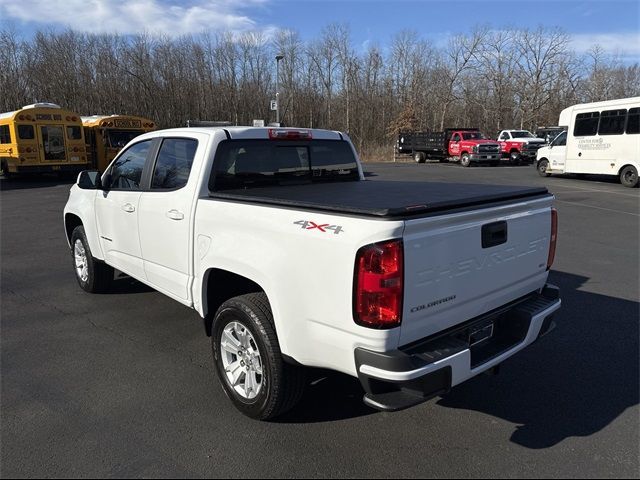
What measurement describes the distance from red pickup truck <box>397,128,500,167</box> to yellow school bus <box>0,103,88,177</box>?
879 inches

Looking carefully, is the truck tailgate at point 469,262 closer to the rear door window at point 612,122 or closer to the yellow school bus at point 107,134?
the rear door window at point 612,122

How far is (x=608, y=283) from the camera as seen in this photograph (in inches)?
250

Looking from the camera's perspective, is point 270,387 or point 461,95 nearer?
point 270,387

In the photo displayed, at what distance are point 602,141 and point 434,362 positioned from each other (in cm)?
2019

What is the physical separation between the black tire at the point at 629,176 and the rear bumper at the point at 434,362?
60.0 ft

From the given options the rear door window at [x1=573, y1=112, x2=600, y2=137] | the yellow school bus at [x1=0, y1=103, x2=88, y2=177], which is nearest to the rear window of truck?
the rear door window at [x1=573, y1=112, x2=600, y2=137]

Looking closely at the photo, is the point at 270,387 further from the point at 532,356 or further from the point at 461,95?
the point at 461,95

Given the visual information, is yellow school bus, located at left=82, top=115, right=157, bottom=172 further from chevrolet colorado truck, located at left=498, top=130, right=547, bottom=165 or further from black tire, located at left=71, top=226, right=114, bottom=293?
chevrolet colorado truck, located at left=498, top=130, right=547, bottom=165

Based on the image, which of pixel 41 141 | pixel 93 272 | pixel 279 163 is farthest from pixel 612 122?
pixel 41 141

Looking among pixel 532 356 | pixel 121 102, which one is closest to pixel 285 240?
pixel 532 356

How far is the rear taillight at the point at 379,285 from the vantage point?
245cm

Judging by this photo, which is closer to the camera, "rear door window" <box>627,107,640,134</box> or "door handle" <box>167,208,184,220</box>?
"door handle" <box>167,208,184,220</box>

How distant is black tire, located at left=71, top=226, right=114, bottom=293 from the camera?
5.70 metres

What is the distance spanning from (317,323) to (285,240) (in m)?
0.52
